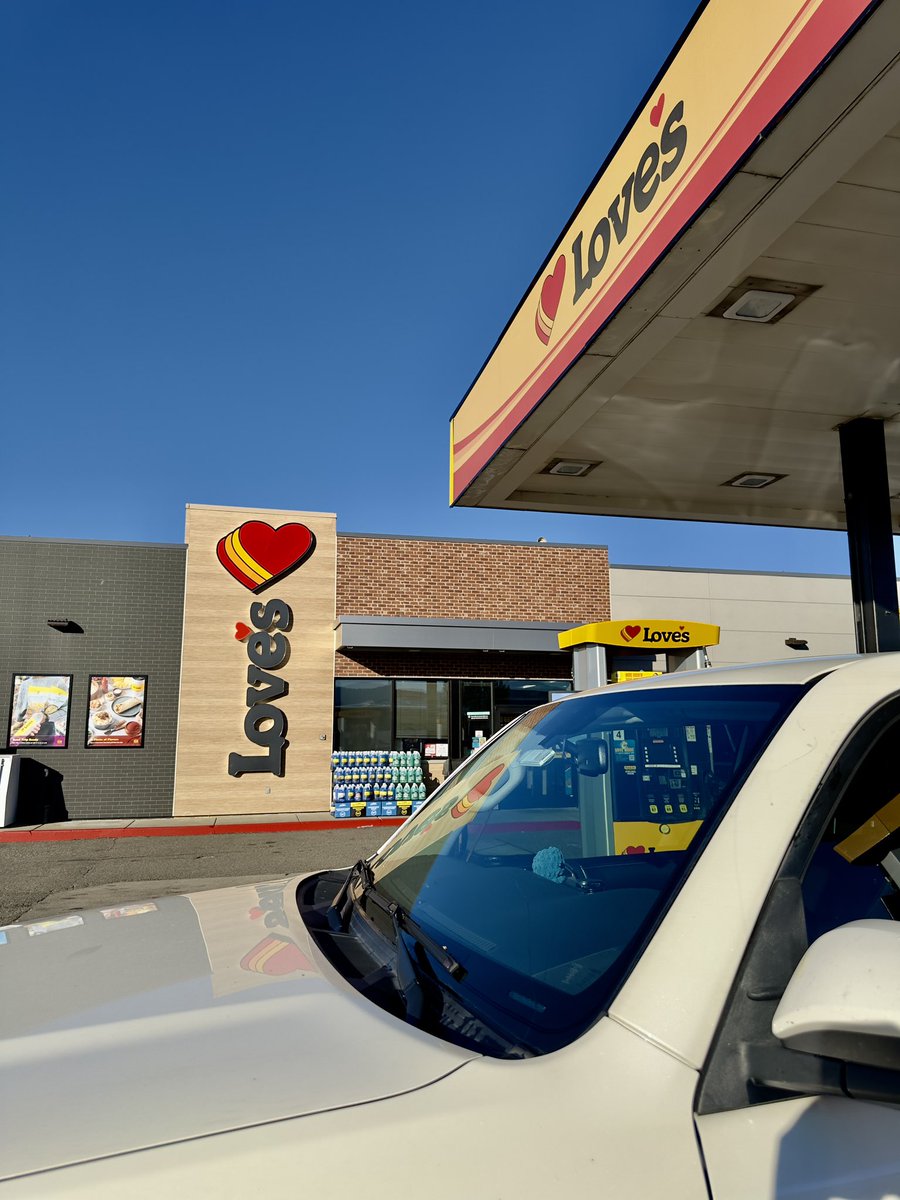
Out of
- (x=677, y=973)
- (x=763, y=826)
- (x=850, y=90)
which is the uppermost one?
(x=850, y=90)

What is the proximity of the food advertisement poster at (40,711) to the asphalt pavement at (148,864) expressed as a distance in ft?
12.7

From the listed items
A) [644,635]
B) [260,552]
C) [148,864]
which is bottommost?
[148,864]

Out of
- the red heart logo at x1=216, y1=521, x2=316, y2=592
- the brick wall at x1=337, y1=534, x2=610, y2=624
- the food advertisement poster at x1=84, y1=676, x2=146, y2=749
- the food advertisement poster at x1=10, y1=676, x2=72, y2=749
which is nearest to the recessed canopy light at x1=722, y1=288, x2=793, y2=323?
the brick wall at x1=337, y1=534, x2=610, y2=624

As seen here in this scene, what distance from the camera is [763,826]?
54.3 inches

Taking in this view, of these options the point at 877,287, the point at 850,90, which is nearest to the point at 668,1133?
the point at 850,90

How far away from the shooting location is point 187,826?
16406 millimetres

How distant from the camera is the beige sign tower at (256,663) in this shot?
18.6m

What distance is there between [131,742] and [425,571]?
7.35m

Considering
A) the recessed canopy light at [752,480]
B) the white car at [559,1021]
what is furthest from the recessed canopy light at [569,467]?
the white car at [559,1021]

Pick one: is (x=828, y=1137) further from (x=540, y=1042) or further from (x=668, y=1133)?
(x=540, y=1042)

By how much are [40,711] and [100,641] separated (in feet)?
6.05

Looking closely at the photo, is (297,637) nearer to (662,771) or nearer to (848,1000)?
(662,771)

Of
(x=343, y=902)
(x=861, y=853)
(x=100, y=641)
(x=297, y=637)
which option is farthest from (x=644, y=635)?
(x=100, y=641)

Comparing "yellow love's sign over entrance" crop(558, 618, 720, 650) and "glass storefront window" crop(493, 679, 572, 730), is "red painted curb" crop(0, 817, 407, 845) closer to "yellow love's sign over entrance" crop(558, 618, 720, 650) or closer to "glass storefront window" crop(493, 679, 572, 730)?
"glass storefront window" crop(493, 679, 572, 730)
